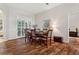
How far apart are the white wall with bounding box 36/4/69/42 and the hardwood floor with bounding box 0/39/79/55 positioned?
177 mm

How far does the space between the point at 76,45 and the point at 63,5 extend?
79 centimetres

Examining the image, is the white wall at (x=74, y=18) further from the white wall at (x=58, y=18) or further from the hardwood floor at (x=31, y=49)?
the hardwood floor at (x=31, y=49)

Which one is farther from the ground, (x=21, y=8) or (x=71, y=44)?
(x=21, y=8)

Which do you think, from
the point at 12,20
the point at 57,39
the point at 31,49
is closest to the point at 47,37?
the point at 57,39

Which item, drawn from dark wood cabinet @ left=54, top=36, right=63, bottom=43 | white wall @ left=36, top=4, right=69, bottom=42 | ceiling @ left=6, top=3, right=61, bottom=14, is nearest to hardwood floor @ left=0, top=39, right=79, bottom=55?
dark wood cabinet @ left=54, top=36, right=63, bottom=43

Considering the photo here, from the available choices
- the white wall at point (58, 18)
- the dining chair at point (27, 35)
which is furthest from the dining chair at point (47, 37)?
the dining chair at point (27, 35)

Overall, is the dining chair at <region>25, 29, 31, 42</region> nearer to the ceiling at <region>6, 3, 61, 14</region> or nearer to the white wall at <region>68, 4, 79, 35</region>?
the ceiling at <region>6, 3, 61, 14</region>

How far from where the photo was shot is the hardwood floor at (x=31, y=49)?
6.89 ft

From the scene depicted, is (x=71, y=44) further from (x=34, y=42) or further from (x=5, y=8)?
(x=5, y=8)

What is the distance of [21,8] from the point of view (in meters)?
2.14

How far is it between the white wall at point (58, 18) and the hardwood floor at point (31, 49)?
0.18 m

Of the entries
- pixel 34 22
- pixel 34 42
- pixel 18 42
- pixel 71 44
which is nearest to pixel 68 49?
pixel 71 44
